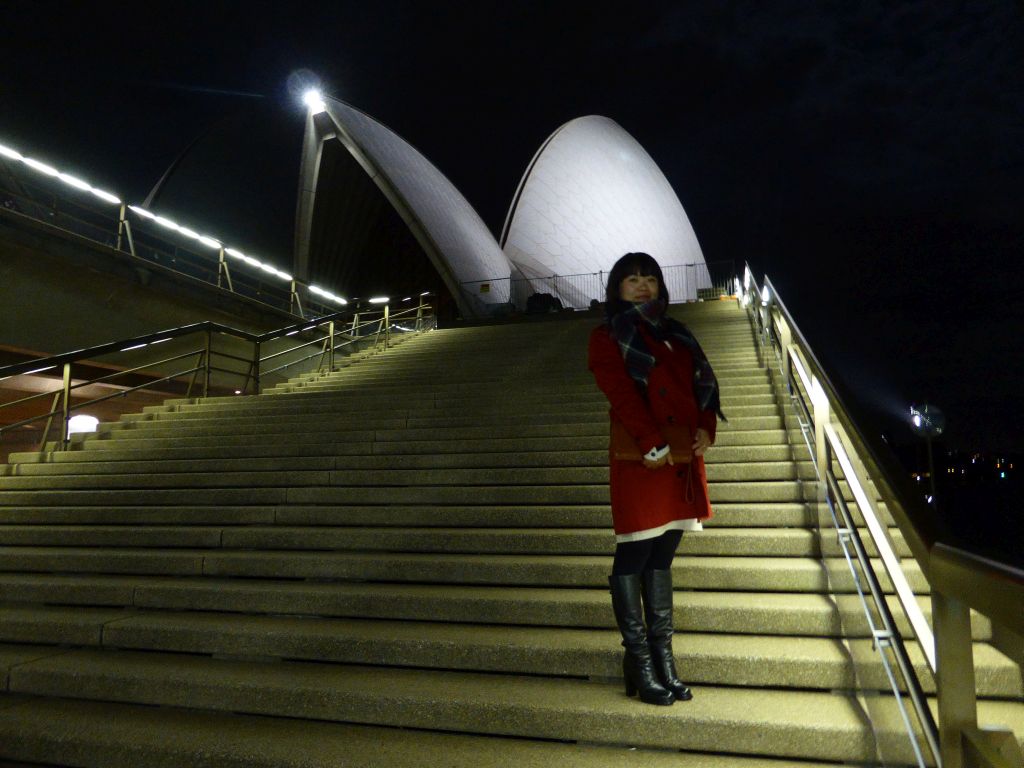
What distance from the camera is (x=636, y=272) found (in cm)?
209

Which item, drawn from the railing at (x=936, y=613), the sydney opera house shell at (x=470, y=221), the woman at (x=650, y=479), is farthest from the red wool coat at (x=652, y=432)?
the sydney opera house shell at (x=470, y=221)

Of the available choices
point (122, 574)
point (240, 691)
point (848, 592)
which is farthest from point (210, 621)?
point (848, 592)

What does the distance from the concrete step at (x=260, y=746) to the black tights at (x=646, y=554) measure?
1.62 ft

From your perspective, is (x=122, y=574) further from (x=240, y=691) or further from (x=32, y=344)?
(x=32, y=344)

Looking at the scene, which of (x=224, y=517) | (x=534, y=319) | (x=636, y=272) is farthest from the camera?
(x=534, y=319)

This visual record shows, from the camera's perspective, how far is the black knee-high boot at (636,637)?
1921 mm

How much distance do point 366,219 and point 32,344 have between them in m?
15.9

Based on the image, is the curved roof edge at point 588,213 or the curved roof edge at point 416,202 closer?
the curved roof edge at point 416,202

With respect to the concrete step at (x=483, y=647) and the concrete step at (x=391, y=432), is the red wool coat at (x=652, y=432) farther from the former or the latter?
the concrete step at (x=391, y=432)

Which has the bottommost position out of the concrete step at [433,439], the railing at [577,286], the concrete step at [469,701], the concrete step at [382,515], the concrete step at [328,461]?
the concrete step at [469,701]

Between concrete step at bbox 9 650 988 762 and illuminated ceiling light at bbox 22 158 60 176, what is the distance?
25.2 feet

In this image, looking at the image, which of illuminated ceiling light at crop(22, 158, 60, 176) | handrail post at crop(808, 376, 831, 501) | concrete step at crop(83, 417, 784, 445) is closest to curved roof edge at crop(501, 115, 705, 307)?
illuminated ceiling light at crop(22, 158, 60, 176)

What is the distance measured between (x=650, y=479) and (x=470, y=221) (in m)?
19.8

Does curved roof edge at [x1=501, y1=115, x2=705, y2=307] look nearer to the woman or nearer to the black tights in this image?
the woman
